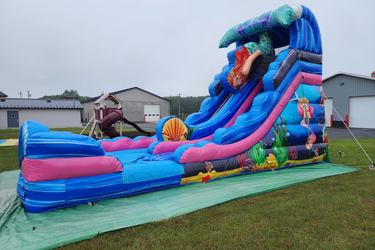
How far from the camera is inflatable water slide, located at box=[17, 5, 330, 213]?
2.50 meters

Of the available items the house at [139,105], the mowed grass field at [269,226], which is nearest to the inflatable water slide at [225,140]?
the mowed grass field at [269,226]

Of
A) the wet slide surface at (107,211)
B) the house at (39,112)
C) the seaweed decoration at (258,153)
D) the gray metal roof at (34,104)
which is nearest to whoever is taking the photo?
the wet slide surface at (107,211)

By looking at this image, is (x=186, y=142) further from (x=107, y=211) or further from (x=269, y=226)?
(x=269, y=226)

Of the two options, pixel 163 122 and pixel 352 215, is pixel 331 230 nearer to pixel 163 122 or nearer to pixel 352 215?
pixel 352 215

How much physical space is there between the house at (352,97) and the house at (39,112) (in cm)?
1892

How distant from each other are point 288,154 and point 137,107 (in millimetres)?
23451

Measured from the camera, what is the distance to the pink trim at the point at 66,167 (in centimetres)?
239

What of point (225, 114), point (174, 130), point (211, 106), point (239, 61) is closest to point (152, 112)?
point (211, 106)

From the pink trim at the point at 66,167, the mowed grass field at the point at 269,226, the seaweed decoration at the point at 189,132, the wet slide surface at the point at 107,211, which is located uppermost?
the seaweed decoration at the point at 189,132

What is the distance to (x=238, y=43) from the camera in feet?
18.3

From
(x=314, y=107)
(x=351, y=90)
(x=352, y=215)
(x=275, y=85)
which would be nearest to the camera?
(x=352, y=215)

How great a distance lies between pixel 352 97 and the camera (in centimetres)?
1453

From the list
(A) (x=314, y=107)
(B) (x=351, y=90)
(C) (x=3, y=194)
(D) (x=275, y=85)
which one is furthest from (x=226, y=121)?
(B) (x=351, y=90)

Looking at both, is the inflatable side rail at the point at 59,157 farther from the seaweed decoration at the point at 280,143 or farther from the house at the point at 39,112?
the house at the point at 39,112
